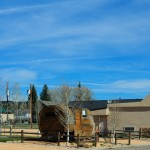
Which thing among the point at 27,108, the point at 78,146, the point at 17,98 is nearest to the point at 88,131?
the point at 78,146

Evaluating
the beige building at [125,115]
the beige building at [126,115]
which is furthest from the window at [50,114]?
the beige building at [126,115]

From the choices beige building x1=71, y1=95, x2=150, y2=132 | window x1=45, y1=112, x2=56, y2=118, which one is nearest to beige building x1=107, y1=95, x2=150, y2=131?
beige building x1=71, y1=95, x2=150, y2=132

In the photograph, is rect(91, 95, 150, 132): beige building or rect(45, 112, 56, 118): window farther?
rect(91, 95, 150, 132): beige building

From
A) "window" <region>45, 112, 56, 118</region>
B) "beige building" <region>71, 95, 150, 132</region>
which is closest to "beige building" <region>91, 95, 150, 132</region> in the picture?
"beige building" <region>71, 95, 150, 132</region>

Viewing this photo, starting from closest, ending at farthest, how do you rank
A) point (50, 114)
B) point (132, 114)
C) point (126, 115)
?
1. point (50, 114)
2. point (132, 114)
3. point (126, 115)

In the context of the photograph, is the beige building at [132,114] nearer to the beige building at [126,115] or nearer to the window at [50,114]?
the beige building at [126,115]

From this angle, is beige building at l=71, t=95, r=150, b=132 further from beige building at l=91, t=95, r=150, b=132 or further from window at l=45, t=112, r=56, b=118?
window at l=45, t=112, r=56, b=118

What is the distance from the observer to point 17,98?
7488cm

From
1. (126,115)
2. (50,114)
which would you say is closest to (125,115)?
(126,115)

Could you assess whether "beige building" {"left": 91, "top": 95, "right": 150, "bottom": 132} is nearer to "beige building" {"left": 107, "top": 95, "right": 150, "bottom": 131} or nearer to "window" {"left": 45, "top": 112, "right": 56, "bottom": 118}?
"beige building" {"left": 107, "top": 95, "right": 150, "bottom": 131}

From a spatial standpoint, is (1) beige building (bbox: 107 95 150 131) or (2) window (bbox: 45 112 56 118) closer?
(2) window (bbox: 45 112 56 118)

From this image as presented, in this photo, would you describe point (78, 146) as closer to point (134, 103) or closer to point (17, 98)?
point (134, 103)

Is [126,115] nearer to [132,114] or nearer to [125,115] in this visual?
[125,115]

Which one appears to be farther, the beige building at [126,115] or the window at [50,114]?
the beige building at [126,115]
